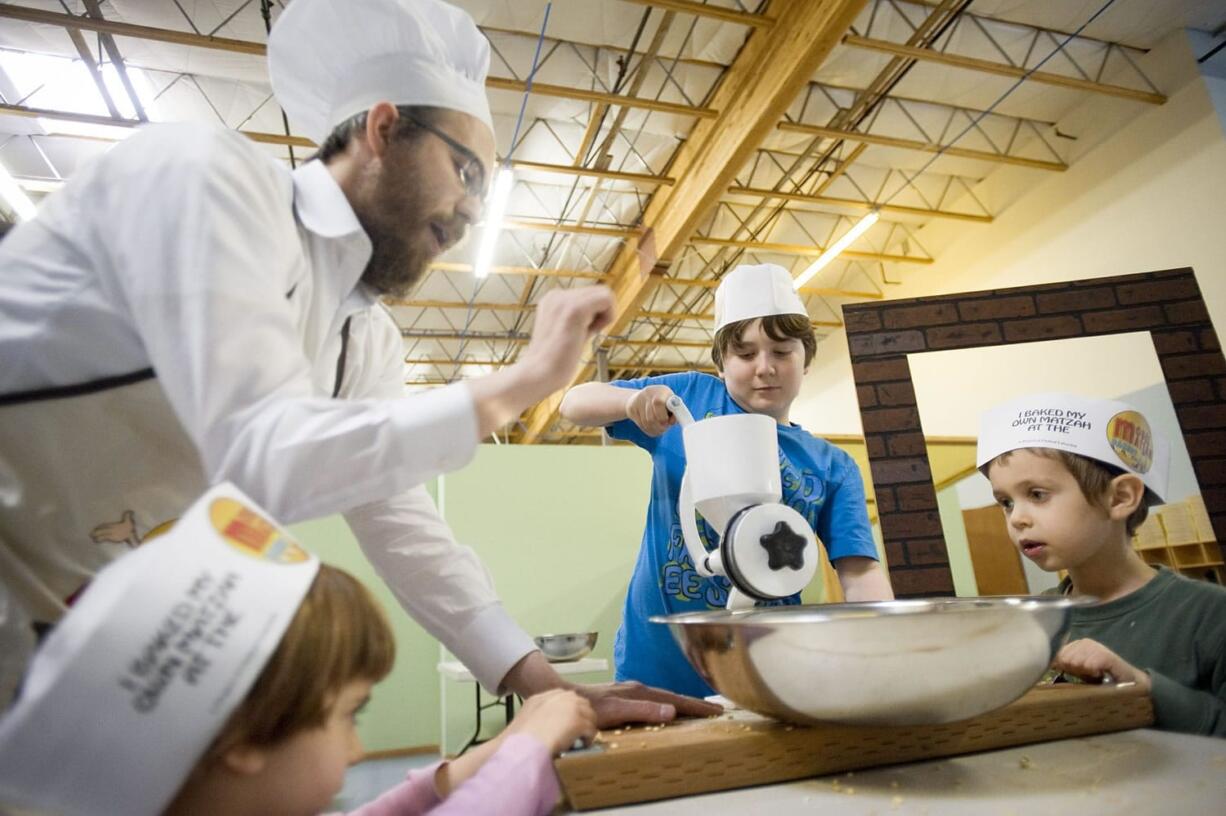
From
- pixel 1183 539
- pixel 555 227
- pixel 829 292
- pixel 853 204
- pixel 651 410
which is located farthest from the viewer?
pixel 829 292

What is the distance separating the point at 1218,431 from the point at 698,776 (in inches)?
111

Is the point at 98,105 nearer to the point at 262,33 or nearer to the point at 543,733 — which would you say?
the point at 262,33

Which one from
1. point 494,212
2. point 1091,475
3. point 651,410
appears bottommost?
point 1091,475

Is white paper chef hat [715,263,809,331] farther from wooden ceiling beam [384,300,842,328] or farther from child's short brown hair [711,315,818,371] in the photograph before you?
wooden ceiling beam [384,300,842,328]

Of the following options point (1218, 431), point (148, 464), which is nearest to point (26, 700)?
point (148, 464)

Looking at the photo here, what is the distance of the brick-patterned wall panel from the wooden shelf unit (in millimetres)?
359

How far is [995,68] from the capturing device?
16.9 ft

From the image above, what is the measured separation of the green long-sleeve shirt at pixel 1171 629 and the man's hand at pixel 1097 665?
81 millimetres

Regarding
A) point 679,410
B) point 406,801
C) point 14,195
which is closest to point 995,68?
point 679,410

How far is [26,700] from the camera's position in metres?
0.40

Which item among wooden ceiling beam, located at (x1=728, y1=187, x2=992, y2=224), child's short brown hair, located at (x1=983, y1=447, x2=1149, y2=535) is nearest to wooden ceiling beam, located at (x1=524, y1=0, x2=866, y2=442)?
wooden ceiling beam, located at (x1=728, y1=187, x2=992, y2=224)

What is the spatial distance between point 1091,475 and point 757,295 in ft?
2.50

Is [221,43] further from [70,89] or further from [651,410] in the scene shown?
[651,410]

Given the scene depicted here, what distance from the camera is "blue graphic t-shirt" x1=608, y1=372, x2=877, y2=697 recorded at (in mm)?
1412
